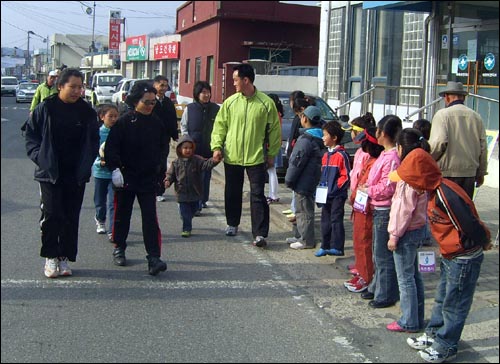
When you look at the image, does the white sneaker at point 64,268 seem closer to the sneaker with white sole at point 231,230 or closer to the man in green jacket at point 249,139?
the man in green jacket at point 249,139

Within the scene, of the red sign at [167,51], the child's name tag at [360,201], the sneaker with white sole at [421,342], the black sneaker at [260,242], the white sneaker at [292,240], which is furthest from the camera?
the red sign at [167,51]

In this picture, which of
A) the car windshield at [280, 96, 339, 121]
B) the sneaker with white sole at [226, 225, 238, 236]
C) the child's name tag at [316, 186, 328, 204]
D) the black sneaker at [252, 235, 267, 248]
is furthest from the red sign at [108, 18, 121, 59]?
the car windshield at [280, 96, 339, 121]

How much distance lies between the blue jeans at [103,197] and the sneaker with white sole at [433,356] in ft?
13.1

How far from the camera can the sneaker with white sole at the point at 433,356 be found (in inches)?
157

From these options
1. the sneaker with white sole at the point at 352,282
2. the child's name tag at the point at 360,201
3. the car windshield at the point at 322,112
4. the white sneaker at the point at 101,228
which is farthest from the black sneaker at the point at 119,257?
the car windshield at the point at 322,112

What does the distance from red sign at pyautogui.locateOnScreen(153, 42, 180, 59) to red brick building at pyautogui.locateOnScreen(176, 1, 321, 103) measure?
1.59 feet

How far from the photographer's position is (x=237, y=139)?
6902 millimetres

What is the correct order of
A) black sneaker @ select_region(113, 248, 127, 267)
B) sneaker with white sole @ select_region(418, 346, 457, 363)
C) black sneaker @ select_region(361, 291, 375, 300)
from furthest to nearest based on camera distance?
black sneaker @ select_region(113, 248, 127, 267) → black sneaker @ select_region(361, 291, 375, 300) → sneaker with white sole @ select_region(418, 346, 457, 363)

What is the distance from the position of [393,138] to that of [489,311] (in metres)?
1.56

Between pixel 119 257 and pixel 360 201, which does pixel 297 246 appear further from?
pixel 119 257

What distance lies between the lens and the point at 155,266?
18.5 ft

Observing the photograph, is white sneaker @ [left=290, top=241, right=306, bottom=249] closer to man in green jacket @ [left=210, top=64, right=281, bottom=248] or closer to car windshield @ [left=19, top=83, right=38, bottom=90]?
man in green jacket @ [left=210, top=64, right=281, bottom=248]

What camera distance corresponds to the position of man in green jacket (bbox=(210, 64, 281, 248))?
686 centimetres

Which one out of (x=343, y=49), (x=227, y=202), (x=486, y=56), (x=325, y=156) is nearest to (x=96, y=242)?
(x=227, y=202)
